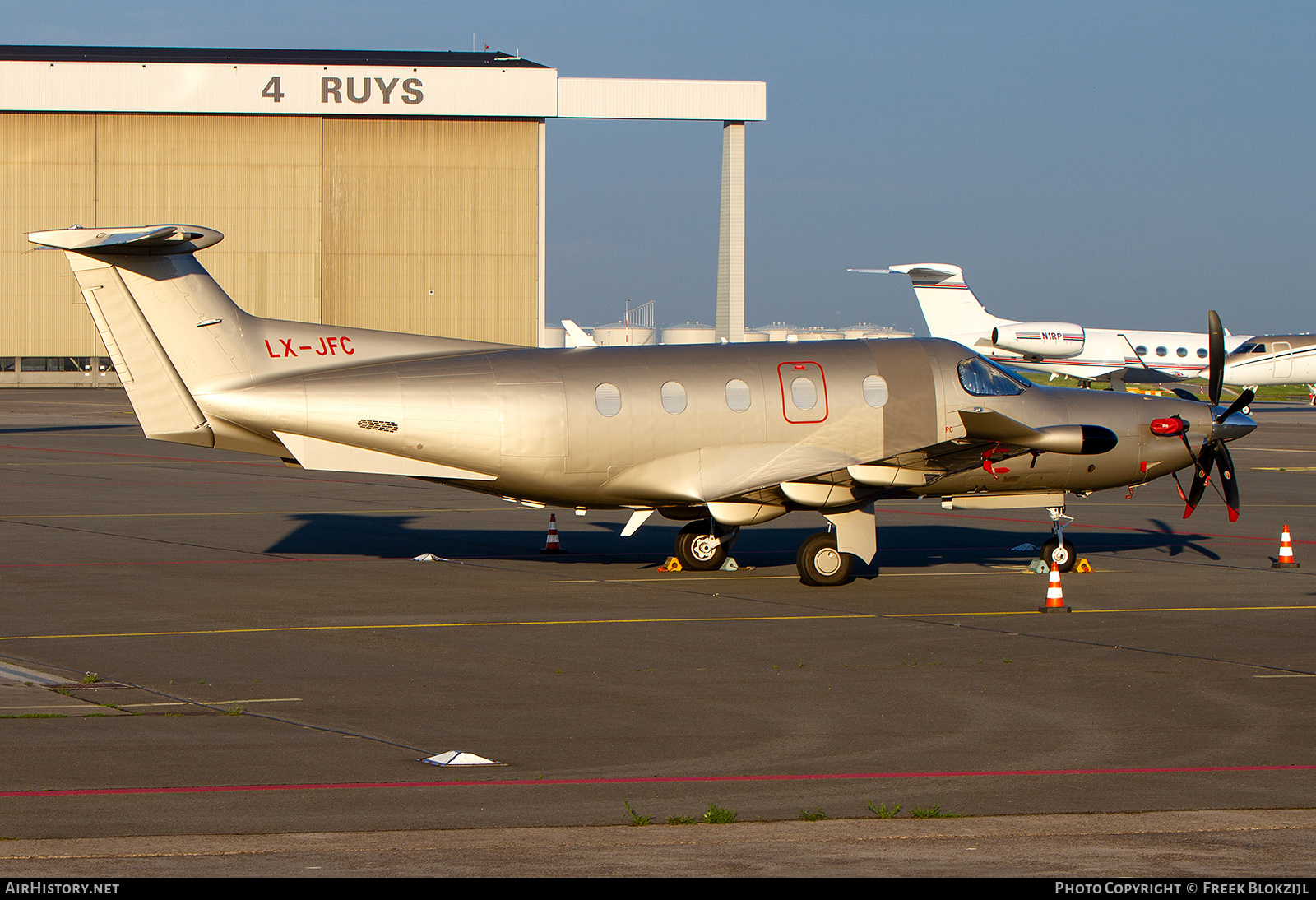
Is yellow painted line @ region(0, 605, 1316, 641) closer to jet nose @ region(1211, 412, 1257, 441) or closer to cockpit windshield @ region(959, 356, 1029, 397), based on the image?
jet nose @ region(1211, 412, 1257, 441)

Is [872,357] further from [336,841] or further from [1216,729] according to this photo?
[336,841]

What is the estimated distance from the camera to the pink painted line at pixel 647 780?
8.27 metres

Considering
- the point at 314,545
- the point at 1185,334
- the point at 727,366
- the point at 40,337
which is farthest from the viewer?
the point at 40,337

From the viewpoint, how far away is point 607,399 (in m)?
17.5

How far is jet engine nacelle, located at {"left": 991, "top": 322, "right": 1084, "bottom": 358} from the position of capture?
66.7 metres

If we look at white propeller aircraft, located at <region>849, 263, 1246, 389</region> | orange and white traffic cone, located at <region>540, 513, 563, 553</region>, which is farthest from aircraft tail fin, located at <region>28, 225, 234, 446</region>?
white propeller aircraft, located at <region>849, 263, 1246, 389</region>

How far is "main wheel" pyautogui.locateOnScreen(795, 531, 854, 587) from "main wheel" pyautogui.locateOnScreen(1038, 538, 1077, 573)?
297 centimetres

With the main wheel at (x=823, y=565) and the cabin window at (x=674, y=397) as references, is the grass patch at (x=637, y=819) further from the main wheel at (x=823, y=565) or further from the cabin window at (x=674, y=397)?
the cabin window at (x=674, y=397)

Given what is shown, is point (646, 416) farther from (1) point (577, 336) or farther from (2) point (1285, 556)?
(2) point (1285, 556)

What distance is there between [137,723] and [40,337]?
278 feet

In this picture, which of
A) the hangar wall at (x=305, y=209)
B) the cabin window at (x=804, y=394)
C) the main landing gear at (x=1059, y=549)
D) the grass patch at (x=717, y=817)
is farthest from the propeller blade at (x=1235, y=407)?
the hangar wall at (x=305, y=209)

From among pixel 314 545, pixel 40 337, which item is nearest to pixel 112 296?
pixel 314 545

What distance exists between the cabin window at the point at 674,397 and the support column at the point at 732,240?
72.9 meters

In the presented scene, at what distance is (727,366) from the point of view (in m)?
18.1
